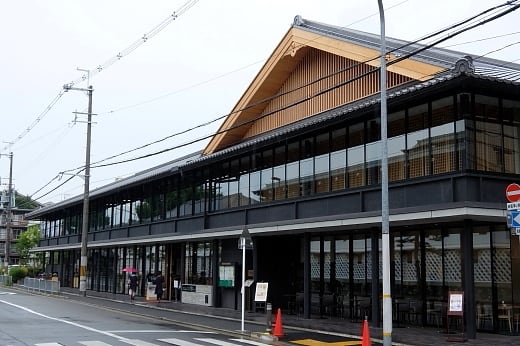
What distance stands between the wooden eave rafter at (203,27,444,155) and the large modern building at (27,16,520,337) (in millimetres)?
64

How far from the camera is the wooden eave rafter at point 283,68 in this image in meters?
22.0

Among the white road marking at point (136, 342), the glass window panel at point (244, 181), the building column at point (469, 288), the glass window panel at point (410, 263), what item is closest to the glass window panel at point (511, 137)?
the building column at point (469, 288)

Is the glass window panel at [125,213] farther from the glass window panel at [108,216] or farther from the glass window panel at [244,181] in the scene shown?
the glass window panel at [244,181]

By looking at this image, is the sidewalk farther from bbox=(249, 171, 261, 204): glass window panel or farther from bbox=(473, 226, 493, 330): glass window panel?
bbox=(249, 171, 261, 204): glass window panel

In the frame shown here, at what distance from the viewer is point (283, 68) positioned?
27547mm

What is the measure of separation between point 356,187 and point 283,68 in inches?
320

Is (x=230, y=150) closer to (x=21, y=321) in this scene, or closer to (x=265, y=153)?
(x=265, y=153)

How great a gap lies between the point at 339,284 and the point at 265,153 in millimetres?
6549

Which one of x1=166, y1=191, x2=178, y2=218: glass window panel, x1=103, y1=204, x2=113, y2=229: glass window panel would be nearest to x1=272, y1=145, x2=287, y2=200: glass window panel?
x1=166, y1=191, x2=178, y2=218: glass window panel

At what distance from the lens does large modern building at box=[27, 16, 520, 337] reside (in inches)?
719

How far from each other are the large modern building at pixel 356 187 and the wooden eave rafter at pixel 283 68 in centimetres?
6

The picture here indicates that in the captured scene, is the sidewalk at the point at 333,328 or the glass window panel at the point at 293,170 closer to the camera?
the sidewalk at the point at 333,328

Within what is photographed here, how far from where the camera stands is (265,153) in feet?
91.1

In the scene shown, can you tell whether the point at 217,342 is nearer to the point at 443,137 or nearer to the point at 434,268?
the point at 434,268
